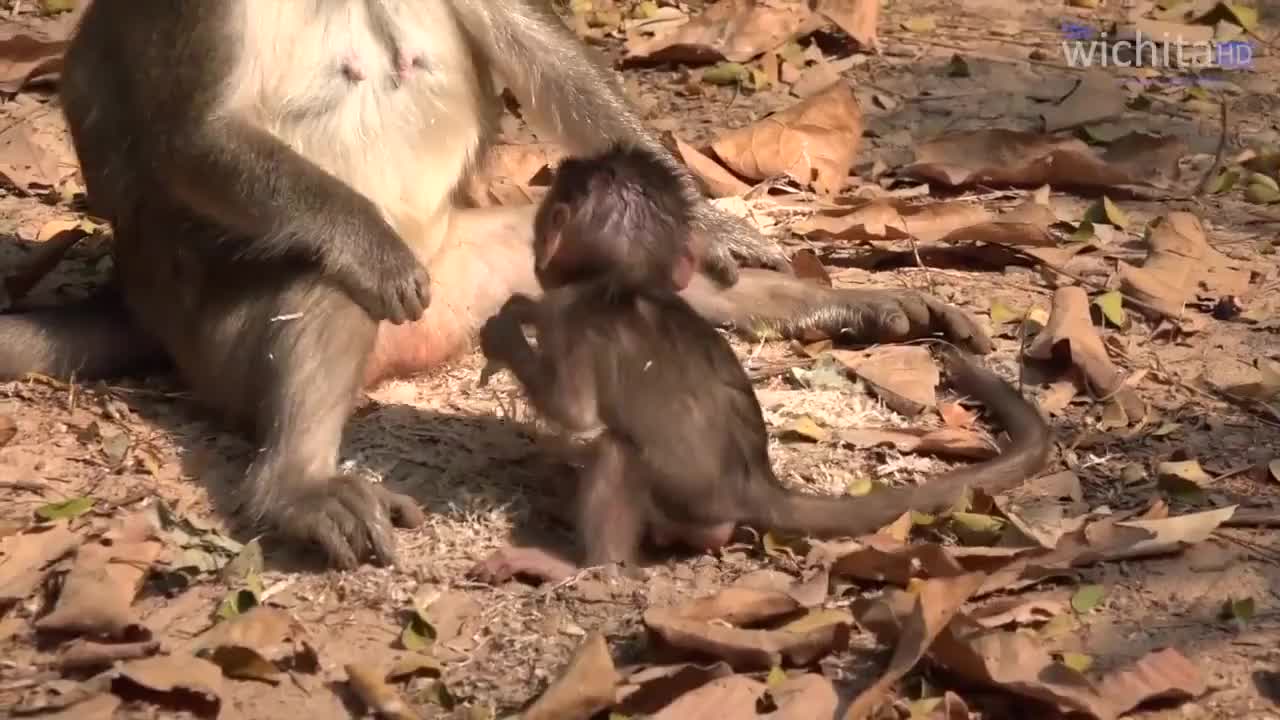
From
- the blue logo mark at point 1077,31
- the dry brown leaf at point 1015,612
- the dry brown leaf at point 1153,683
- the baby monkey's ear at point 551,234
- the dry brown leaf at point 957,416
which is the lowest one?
the dry brown leaf at point 957,416

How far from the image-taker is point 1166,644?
3670 mm

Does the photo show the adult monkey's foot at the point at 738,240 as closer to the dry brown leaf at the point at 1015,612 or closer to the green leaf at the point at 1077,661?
the dry brown leaf at the point at 1015,612

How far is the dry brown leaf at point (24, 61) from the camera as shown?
22.7 ft

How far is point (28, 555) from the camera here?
4.14 metres

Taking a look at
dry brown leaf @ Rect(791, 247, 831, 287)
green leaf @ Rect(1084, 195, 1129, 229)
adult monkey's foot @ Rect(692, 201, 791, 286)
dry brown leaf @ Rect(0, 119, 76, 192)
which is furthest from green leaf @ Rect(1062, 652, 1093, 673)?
dry brown leaf @ Rect(0, 119, 76, 192)

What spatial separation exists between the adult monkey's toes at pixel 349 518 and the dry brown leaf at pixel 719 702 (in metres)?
0.92

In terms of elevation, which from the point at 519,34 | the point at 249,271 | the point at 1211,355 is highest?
the point at 519,34

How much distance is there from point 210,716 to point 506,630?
626 mm

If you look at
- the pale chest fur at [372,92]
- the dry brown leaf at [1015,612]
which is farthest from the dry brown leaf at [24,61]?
the dry brown leaf at [1015,612]

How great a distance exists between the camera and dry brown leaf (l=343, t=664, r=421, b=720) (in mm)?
3490

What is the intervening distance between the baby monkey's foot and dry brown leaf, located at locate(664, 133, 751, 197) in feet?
8.43

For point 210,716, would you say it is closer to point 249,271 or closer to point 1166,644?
point 249,271

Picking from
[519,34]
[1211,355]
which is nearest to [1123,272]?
[1211,355]

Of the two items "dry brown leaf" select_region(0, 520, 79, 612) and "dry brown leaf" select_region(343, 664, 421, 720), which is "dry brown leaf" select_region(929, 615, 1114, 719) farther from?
"dry brown leaf" select_region(0, 520, 79, 612)
